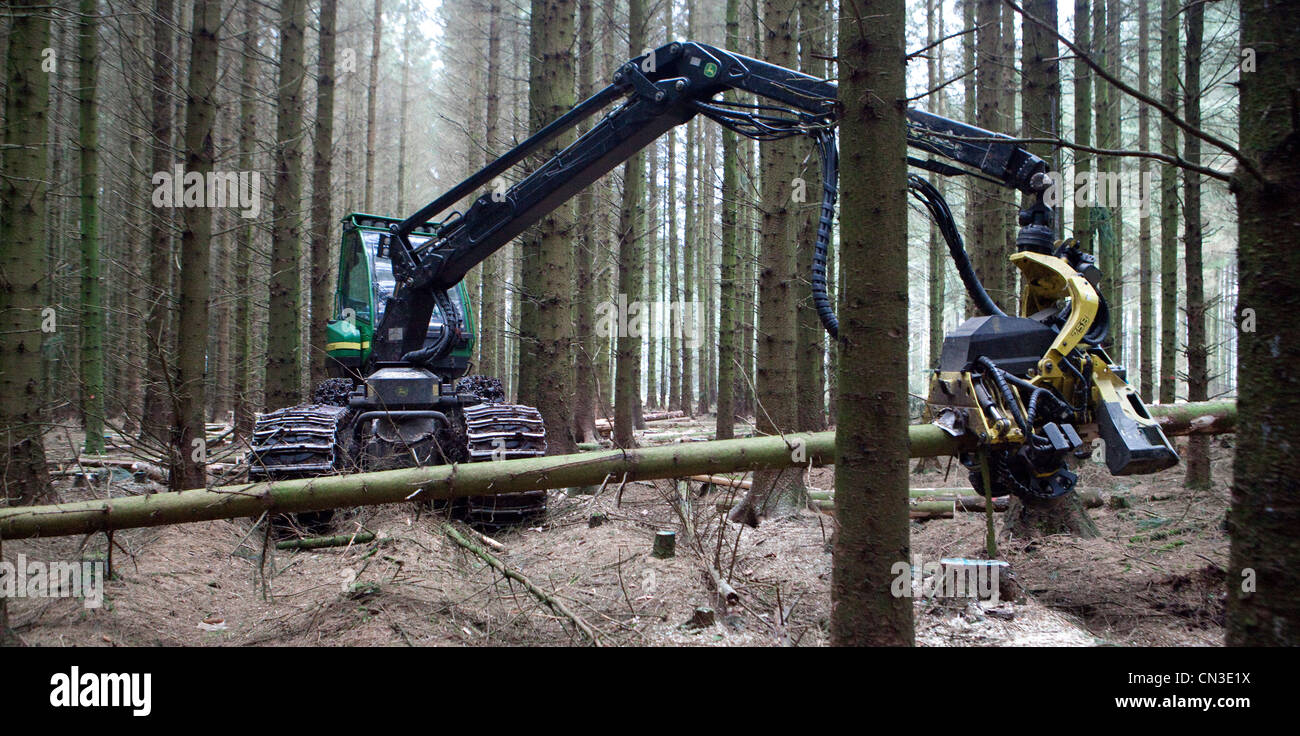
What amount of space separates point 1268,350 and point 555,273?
7.17m

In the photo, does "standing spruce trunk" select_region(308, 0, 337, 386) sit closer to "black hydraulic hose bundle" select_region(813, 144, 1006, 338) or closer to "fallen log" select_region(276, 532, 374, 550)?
"fallen log" select_region(276, 532, 374, 550)

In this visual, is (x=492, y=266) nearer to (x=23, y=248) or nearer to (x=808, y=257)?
(x=808, y=257)

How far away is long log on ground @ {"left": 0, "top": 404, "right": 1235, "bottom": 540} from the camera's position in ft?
12.0

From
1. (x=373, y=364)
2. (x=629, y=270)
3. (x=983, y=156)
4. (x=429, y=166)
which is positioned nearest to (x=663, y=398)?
(x=429, y=166)

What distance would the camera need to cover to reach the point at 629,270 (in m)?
12.1

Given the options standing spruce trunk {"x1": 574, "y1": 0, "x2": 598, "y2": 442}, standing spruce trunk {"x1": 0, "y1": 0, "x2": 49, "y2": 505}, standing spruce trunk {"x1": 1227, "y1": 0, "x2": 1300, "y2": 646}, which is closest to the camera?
standing spruce trunk {"x1": 1227, "y1": 0, "x2": 1300, "y2": 646}

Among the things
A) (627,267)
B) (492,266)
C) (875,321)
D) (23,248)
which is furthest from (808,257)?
(492,266)

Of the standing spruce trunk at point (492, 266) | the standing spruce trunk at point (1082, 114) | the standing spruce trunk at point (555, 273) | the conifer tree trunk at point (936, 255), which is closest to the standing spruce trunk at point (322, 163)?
the standing spruce trunk at point (492, 266)

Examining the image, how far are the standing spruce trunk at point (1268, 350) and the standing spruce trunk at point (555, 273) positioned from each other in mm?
6815

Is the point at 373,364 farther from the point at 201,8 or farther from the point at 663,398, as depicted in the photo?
the point at 663,398

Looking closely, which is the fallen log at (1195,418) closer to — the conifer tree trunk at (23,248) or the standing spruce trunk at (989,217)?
the standing spruce trunk at (989,217)

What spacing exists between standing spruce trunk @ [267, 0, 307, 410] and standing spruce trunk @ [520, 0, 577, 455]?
396 centimetres

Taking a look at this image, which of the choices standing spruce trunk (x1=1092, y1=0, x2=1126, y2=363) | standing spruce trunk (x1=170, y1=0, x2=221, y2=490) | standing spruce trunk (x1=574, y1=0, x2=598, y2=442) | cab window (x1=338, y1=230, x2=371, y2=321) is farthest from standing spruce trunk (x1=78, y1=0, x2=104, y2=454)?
standing spruce trunk (x1=1092, y1=0, x2=1126, y2=363)

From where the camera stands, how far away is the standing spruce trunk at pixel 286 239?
412 inches
